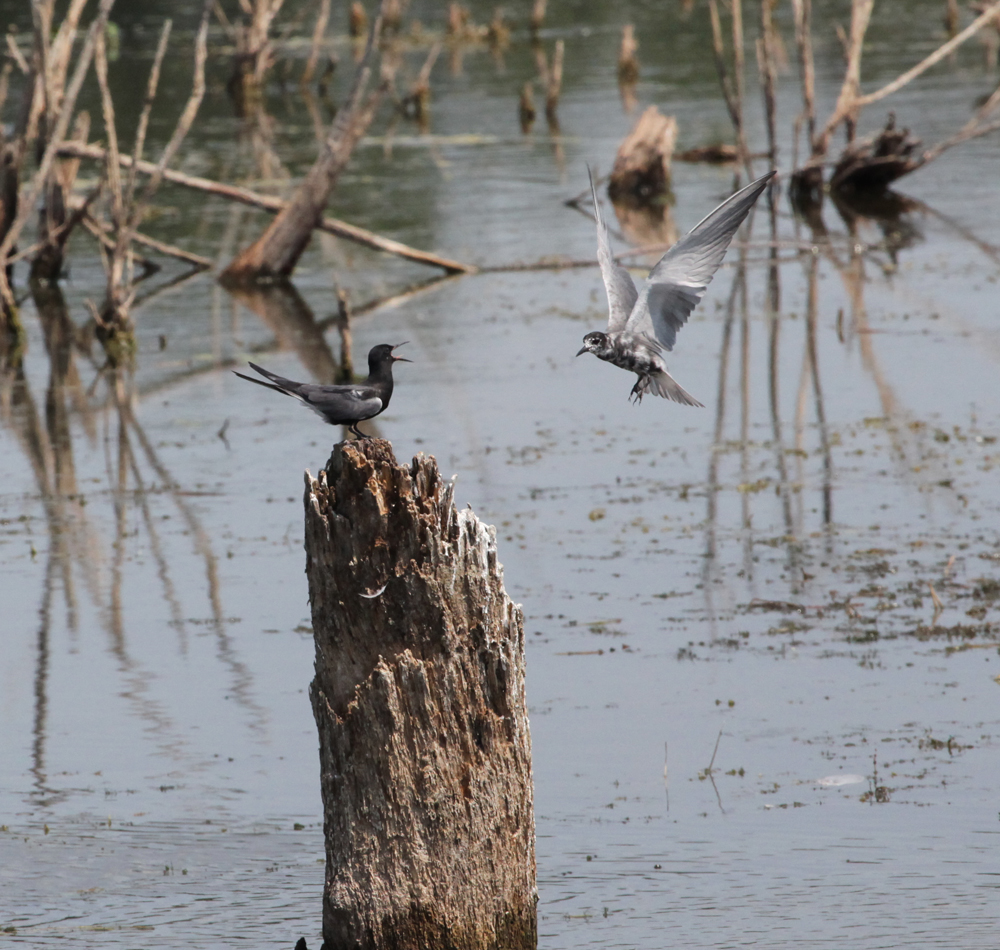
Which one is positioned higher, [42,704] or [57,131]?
[57,131]

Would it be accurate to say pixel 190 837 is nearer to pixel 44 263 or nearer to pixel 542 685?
pixel 542 685

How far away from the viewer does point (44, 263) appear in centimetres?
2088

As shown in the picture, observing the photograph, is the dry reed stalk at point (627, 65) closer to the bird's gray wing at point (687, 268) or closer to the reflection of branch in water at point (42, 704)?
the reflection of branch in water at point (42, 704)

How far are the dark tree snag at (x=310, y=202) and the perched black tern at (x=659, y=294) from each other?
1079cm

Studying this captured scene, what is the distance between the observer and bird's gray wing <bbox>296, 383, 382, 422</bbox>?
6215mm

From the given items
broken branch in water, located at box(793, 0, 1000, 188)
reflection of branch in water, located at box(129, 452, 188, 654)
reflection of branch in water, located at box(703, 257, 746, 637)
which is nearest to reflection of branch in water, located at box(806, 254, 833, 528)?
Answer: reflection of branch in water, located at box(703, 257, 746, 637)

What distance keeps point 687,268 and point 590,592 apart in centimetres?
360

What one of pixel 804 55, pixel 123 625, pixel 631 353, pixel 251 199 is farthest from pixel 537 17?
pixel 631 353

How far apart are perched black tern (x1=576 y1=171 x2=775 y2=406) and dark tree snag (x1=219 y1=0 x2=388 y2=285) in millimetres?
10789

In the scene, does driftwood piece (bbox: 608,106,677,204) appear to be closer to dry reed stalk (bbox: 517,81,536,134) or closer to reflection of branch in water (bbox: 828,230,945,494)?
reflection of branch in water (bbox: 828,230,945,494)

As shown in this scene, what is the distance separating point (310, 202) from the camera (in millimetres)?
19281

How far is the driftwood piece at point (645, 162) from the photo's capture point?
24.8m

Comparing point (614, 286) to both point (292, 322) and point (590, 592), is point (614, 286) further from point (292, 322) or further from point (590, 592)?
point (292, 322)

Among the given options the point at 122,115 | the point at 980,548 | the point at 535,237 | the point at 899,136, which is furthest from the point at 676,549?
the point at 122,115
